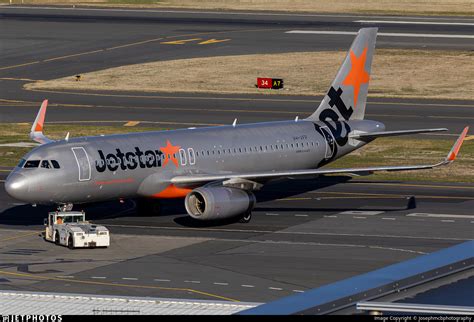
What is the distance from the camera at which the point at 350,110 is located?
275ft

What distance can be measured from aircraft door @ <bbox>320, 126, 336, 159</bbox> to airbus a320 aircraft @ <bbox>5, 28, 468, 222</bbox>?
2.5 inches

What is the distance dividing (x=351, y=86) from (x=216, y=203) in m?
18.4

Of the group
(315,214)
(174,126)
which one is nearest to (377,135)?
(315,214)

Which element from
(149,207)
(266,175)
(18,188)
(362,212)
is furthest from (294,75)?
(18,188)

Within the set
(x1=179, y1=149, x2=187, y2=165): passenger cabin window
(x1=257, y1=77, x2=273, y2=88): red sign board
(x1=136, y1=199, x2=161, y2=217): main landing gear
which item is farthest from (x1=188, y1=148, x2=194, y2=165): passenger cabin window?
(x1=257, y1=77, x2=273, y2=88): red sign board

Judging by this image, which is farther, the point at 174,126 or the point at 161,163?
the point at 174,126

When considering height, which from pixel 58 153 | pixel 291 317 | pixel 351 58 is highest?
pixel 351 58

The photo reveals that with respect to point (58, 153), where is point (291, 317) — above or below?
below

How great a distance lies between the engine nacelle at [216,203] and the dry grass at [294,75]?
61.5 m

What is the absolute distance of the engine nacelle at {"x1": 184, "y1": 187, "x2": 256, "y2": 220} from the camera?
2739 inches

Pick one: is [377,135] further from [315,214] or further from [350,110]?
[315,214]

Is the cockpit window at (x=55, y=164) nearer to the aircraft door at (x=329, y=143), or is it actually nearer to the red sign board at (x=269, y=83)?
the aircraft door at (x=329, y=143)

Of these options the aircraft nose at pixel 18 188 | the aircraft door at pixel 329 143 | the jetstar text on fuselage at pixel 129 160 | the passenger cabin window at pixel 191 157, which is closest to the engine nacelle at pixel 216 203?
the jetstar text on fuselage at pixel 129 160

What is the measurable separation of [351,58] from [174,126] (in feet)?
102
